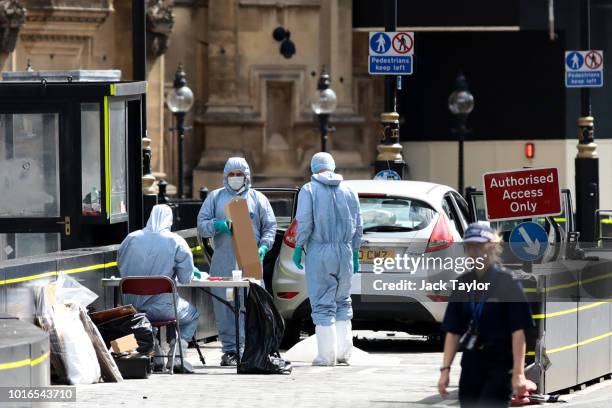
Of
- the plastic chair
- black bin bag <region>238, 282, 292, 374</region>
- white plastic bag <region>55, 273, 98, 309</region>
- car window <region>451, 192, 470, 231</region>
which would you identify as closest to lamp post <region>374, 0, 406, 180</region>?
car window <region>451, 192, 470, 231</region>

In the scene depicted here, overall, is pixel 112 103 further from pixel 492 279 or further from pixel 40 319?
pixel 492 279

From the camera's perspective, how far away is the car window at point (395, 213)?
17.6 metres

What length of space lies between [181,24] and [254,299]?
29081 millimetres

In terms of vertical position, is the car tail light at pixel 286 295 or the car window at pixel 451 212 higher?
the car window at pixel 451 212

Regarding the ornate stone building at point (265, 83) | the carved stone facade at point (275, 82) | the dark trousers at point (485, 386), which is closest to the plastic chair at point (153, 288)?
the dark trousers at point (485, 386)

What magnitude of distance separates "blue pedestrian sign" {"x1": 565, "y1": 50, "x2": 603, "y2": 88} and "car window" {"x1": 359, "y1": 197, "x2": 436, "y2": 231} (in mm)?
15033

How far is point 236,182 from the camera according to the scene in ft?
55.0

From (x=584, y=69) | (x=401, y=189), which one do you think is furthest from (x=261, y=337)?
(x=584, y=69)

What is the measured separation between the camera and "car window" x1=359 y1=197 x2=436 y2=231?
17.6 meters

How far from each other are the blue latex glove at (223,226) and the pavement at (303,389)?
1080 millimetres

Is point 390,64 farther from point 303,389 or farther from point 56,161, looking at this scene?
point 303,389

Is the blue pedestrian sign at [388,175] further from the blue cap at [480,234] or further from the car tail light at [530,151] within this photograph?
the car tail light at [530,151]

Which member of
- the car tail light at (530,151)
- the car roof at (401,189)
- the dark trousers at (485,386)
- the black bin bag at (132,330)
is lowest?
the black bin bag at (132,330)

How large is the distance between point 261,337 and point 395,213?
2622 mm
